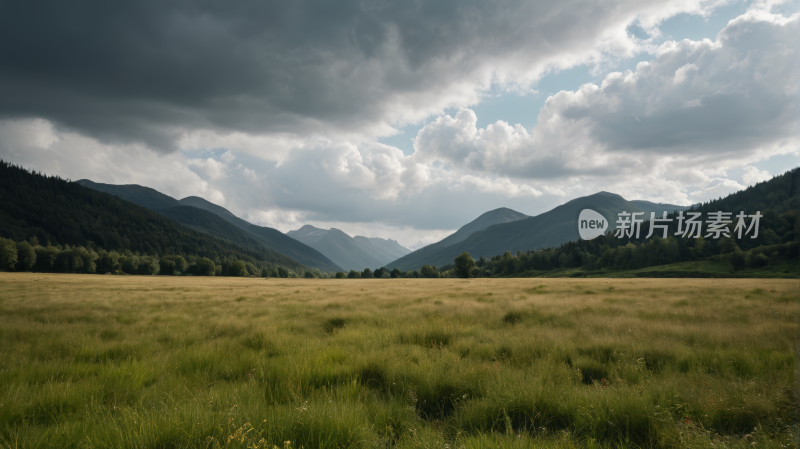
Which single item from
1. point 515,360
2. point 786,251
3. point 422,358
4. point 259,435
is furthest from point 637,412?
point 786,251

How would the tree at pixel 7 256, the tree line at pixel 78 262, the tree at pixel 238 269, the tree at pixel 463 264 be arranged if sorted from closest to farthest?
the tree at pixel 7 256 → the tree line at pixel 78 262 → the tree at pixel 463 264 → the tree at pixel 238 269

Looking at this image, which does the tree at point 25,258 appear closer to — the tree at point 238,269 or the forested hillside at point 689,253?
the tree at point 238,269

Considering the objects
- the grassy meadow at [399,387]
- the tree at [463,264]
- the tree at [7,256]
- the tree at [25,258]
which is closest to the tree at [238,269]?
the tree at [25,258]

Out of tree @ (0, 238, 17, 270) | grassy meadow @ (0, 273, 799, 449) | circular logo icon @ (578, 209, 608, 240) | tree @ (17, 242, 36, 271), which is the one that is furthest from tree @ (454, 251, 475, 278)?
tree @ (17, 242, 36, 271)

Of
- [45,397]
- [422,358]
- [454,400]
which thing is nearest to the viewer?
[45,397]

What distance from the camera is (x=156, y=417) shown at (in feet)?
10.9

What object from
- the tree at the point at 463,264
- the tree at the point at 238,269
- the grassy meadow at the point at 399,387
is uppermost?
the grassy meadow at the point at 399,387

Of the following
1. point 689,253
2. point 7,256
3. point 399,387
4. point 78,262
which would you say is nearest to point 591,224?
point 689,253

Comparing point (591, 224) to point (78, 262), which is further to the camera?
point (78, 262)

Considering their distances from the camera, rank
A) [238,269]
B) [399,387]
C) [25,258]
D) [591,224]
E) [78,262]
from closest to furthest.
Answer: [399,387] < [591,224] < [25,258] < [78,262] < [238,269]

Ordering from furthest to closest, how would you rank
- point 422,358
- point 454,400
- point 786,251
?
point 786,251
point 422,358
point 454,400

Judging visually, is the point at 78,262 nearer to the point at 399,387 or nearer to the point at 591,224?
→ the point at 399,387

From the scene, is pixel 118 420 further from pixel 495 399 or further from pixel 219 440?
pixel 495 399

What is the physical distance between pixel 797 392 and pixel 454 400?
172 inches
